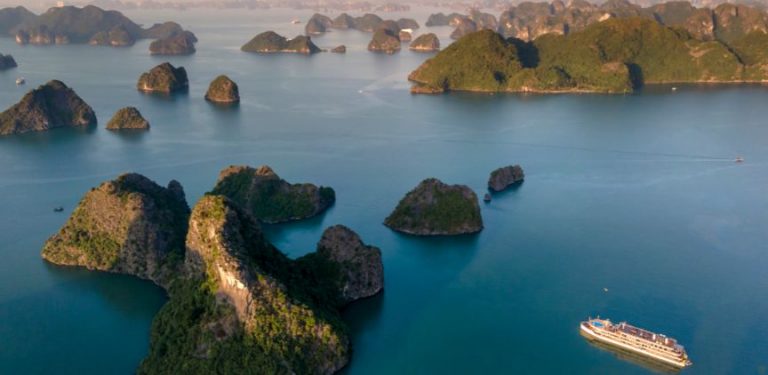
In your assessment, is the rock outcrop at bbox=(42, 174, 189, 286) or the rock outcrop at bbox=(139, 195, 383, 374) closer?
the rock outcrop at bbox=(139, 195, 383, 374)

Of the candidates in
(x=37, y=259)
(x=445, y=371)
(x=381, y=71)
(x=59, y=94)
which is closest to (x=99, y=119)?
(x=59, y=94)

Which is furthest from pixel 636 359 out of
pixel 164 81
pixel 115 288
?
pixel 164 81

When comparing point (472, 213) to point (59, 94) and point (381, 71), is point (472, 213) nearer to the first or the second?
point (59, 94)

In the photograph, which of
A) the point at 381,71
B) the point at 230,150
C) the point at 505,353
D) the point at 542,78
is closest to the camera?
the point at 505,353

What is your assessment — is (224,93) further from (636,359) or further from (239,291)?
(636,359)

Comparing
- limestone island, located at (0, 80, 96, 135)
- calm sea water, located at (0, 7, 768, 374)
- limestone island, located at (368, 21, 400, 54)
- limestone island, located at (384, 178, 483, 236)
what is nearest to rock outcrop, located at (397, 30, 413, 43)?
limestone island, located at (368, 21, 400, 54)

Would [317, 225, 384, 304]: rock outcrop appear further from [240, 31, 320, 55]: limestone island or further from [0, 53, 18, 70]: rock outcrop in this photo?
[240, 31, 320, 55]: limestone island

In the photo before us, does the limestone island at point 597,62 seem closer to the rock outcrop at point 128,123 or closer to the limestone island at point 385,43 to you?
the rock outcrop at point 128,123
